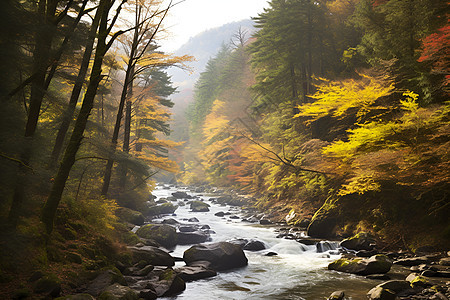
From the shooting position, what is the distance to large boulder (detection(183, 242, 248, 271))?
10.1m

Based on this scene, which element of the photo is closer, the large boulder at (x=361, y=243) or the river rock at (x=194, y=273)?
the river rock at (x=194, y=273)

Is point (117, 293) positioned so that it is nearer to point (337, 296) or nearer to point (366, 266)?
point (337, 296)

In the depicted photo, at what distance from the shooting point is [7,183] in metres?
4.86

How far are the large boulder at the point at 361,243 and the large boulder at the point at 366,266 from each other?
214cm

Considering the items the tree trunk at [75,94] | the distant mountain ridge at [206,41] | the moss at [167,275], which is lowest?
the moss at [167,275]

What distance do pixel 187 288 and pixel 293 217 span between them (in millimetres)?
10427

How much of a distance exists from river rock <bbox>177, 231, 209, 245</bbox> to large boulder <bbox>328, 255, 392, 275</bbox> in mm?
6285

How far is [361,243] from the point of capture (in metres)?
11.4

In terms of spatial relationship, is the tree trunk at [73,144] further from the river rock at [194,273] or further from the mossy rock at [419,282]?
the mossy rock at [419,282]

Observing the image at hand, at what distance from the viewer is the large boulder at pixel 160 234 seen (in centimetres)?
1288

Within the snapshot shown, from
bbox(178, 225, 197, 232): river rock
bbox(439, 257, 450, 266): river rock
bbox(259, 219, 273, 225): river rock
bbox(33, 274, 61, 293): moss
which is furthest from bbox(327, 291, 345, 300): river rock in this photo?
bbox(259, 219, 273, 225): river rock

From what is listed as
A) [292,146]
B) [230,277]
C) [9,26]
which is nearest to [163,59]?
[9,26]

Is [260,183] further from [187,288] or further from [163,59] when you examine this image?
[187,288]

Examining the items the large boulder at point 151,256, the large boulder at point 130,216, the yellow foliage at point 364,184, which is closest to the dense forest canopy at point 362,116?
the yellow foliage at point 364,184
